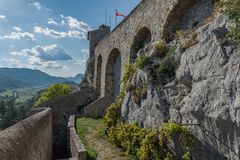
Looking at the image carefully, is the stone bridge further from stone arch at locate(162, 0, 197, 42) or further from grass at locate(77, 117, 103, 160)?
grass at locate(77, 117, 103, 160)

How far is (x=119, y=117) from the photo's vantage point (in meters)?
11.0

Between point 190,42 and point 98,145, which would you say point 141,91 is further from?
point 98,145

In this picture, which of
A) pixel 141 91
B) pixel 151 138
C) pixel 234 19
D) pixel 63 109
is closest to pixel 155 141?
pixel 151 138

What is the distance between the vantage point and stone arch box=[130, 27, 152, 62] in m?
14.0

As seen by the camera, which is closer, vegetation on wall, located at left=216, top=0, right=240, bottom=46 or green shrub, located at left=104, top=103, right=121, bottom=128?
vegetation on wall, located at left=216, top=0, right=240, bottom=46

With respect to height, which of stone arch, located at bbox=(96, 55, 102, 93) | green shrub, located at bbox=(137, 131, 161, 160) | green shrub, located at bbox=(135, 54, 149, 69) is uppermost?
stone arch, located at bbox=(96, 55, 102, 93)

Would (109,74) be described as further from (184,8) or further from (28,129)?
(28,129)

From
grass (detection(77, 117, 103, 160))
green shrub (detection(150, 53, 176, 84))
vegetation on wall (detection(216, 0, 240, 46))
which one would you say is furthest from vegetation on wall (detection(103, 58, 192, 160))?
vegetation on wall (detection(216, 0, 240, 46))

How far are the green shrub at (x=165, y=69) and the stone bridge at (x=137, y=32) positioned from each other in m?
3.39

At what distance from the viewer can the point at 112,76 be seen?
22062 mm

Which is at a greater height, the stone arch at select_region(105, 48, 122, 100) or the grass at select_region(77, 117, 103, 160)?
the stone arch at select_region(105, 48, 122, 100)

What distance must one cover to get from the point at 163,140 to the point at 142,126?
1616 mm

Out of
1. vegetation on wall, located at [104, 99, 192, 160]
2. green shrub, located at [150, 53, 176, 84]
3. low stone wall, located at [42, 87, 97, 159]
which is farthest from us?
low stone wall, located at [42, 87, 97, 159]

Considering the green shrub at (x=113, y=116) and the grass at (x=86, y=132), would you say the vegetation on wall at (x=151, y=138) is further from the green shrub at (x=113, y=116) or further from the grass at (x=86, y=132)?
the grass at (x=86, y=132)
